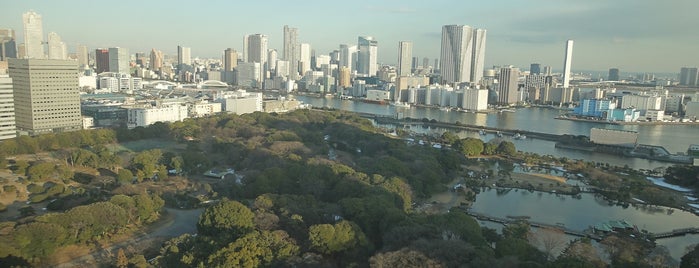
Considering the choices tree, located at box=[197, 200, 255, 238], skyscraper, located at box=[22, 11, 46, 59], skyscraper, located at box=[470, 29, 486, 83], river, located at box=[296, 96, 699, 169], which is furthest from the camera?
skyscraper, located at box=[470, 29, 486, 83]

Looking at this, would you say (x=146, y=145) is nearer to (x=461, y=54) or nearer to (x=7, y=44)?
(x=7, y=44)

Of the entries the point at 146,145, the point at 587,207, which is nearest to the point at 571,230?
the point at 587,207

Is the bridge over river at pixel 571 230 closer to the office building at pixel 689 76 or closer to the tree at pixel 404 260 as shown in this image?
the tree at pixel 404 260

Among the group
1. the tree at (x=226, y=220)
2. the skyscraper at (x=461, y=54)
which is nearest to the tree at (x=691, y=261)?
the tree at (x=226, y=220)

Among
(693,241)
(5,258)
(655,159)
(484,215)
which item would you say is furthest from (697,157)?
(5,258)

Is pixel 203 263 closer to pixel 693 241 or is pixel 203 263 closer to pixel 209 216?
pixel 209 216

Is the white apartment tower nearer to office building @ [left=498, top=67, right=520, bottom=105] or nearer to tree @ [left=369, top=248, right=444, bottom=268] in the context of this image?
office building @ [left=498, top=67, right=520, bottom=105]

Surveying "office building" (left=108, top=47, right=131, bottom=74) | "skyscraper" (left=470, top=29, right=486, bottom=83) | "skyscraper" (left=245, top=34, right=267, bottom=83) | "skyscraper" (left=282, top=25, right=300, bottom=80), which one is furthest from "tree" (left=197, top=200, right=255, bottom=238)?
"skyscraper" (left=282, top=25, right=300, bottom=80)
